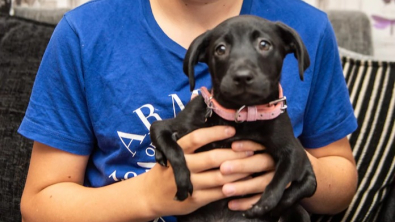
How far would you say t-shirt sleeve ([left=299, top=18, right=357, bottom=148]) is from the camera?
4.52ft

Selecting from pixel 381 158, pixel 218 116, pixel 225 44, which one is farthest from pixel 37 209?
pixel 381 158

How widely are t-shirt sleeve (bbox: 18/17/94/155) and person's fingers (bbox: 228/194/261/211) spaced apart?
16.4 inches

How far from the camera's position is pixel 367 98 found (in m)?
A: 1.70

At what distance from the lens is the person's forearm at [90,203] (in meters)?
1.20

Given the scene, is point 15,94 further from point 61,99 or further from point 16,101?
point 61,99

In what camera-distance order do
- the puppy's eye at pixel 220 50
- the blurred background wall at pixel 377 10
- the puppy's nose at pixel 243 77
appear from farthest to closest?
the blurred background wall at pixel 377 10
the puppy's eye at pixel 220 50
the puppy's nose at pixel 243 77

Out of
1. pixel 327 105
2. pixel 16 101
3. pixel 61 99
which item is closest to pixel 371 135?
pixel 327 105

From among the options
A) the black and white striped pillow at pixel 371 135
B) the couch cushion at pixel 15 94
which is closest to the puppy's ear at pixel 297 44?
the black and white striped pillow at pixel 371 135

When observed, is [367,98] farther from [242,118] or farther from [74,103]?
[74,103]

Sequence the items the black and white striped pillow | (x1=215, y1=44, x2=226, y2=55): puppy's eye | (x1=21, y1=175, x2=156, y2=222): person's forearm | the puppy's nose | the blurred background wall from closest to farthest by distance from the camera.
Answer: the puppy's nose → (x1=215, y1=44, x2=226, y2=55): puppy's eye → (x1=21, y1=175, x2=156, y2=222): person's forearm → the black and white striped pillow → the blurred background wall

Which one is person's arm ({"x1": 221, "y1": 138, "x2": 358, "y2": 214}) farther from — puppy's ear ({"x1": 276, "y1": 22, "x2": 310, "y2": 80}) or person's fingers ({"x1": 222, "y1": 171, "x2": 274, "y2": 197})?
puppy's ear ({"x1": 276, "y1": 22, "x2": 310, "y2": 80})

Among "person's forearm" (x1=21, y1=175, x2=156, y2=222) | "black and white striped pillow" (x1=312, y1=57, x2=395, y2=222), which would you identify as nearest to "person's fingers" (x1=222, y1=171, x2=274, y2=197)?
"person's forearm" (x1=21, y1=175, x2=156, y2=222)

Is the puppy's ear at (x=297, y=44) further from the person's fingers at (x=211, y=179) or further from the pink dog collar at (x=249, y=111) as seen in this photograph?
the person's fingers at (x=211, y=179)

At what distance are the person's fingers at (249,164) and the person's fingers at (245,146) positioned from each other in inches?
0.7
